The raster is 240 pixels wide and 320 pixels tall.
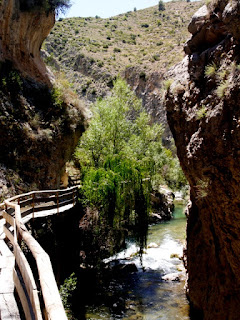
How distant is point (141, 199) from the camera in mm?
12969

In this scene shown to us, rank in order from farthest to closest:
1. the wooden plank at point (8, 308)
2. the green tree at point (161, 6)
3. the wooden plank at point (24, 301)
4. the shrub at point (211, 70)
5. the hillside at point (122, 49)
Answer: the green tree at point (161, 6)
the hillside at point (122, 49)
the shrub at point (211, 70)
the wooden plank at point (8, 308)
the wooden plank at point (24, 301)

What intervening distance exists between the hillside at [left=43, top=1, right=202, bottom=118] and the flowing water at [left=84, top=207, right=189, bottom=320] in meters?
43.2

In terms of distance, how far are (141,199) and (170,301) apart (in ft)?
14.5

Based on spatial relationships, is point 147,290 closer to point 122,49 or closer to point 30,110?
point 30,110

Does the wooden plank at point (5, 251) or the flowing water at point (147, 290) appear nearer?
the wooden plank at point (5, 251)

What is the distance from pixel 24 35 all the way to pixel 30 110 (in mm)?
5889

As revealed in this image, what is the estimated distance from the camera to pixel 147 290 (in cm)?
1357

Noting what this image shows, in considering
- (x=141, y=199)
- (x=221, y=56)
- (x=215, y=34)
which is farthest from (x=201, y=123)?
(x=141, y=199)

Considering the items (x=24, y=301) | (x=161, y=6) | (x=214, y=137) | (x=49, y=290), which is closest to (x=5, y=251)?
(x=24, y=301)

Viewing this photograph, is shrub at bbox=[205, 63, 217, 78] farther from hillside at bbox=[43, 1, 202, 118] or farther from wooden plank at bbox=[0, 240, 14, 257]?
hillside at bbox=[43, 1, 202, 118]

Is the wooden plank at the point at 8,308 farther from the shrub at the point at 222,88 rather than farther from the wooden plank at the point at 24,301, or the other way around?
the shrub at the point at 222,88

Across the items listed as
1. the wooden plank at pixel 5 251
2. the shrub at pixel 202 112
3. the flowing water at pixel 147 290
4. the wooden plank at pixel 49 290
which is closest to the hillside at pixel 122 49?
the flowing water at pixel 147 290

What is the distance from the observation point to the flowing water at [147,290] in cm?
1145

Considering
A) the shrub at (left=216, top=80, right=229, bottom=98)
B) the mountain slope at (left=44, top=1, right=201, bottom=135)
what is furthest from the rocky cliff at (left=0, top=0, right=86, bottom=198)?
the mountain slope at (left=44, top=1, right=201, bottom=135)
